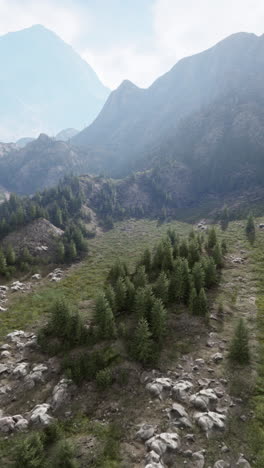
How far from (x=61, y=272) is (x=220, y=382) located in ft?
173

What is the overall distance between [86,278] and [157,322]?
3552cm

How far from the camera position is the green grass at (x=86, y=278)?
42062 millimetres

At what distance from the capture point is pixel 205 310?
3400 centimetres

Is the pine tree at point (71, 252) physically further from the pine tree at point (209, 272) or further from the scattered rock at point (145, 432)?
the scattered rock at point (145, 432)

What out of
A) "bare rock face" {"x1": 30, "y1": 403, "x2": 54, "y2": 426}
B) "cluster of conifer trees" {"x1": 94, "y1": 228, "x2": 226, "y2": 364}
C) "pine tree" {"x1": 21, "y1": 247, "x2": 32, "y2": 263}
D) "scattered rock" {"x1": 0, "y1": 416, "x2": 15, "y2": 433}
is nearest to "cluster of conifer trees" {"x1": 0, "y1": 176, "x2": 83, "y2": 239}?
"pine tree" {"x1": 21, "y1": 247, "x2": 32, "y2": 263}

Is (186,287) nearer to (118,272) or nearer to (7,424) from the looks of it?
(118,272)

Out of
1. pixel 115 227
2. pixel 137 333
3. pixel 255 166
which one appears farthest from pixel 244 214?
pixel 137 333

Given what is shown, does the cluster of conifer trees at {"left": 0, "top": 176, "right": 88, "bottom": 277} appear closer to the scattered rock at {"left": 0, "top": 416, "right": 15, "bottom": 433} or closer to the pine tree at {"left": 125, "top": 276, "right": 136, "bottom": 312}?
the pine tree at {"left": 125, "top": 276, "right": 136, "bottom": 312}

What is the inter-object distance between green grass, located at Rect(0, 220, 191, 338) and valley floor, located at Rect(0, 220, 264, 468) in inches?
122

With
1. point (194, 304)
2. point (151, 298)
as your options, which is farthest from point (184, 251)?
point (151, 298)

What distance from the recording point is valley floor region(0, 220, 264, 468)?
1677 centimetres

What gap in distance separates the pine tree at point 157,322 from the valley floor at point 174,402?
1733 millimetres

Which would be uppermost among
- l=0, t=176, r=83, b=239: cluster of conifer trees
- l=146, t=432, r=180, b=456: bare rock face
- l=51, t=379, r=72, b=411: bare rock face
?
l=0, t=176, r=83, b=239: cluster of conifer trees

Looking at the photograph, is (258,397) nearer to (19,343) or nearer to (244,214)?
(19,343)
